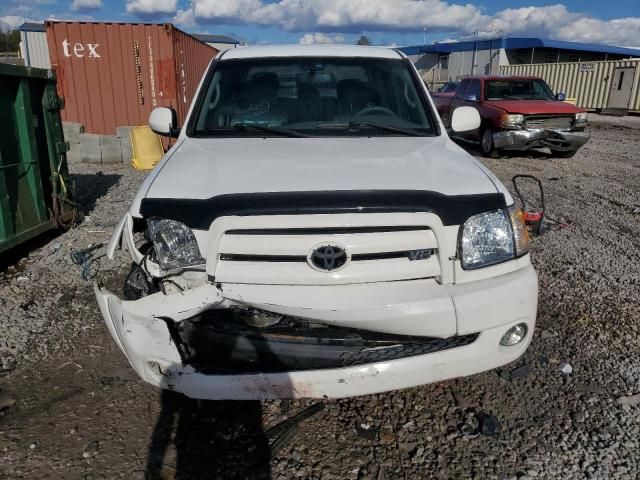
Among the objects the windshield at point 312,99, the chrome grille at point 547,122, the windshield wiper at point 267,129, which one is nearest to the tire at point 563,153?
the chrome grille at point 547,122

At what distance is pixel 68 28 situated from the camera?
1078cm

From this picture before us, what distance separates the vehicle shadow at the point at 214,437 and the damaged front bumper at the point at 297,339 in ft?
0.15

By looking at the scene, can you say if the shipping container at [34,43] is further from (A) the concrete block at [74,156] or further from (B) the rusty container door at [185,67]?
(A) the concrete block at [74,156]

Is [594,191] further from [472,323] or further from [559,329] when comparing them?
[472,323]

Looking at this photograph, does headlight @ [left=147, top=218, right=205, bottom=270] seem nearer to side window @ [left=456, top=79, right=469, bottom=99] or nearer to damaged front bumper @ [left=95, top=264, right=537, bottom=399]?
damaged front bumper @ [left=95, top=264, right=537, bottom=399]

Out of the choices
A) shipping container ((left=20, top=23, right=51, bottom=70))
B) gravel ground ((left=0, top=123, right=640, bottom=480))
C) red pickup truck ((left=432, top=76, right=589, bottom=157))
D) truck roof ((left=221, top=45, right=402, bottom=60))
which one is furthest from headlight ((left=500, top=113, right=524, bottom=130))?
shipping container ((left=20, top=23, right=51, bottom=70))

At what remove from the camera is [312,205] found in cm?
223

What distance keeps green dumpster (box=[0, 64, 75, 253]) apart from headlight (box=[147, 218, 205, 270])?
2.78 m

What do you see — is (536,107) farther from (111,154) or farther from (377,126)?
(377,126)

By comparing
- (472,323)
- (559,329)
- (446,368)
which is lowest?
(559,329)

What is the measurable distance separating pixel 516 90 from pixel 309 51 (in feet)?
29.6

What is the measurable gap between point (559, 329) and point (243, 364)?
2300 millimetres

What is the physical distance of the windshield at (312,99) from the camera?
11.6 ft

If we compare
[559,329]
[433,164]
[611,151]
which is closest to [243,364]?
[433,164]
